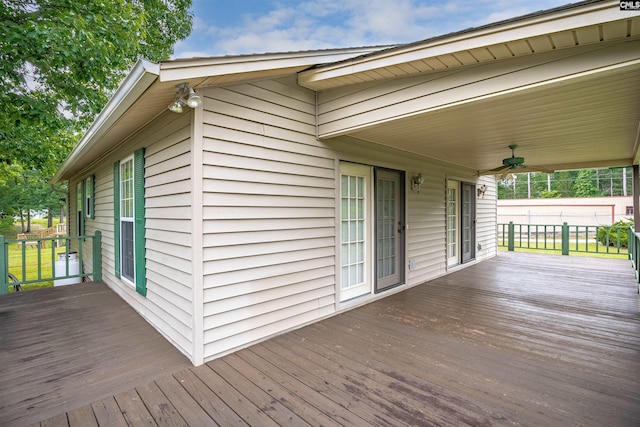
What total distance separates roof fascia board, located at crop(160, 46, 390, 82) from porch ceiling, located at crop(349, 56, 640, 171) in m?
0.86

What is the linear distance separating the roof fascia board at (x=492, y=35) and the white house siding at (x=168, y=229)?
170 cm

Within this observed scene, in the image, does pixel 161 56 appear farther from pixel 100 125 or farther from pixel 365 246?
pixel 365 246

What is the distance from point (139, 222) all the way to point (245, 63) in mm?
2287

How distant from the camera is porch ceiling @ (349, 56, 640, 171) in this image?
254 centimetres

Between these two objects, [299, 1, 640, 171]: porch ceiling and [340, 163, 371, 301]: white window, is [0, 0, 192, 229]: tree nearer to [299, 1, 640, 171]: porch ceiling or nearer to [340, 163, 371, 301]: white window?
[299, 1, 640, 171]: porch ceiling

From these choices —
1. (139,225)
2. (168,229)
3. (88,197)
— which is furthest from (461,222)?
(88,197)

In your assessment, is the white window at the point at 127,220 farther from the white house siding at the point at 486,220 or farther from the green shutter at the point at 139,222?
Answer: the white house siding at the point at 486,220

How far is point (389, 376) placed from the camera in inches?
91.7

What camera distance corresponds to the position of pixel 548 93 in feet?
8.52

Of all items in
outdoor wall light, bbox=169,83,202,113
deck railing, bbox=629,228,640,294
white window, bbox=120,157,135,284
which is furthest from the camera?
deck railing, bbox=629,228,640,294

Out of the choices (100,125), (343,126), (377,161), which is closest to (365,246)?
(377,161)

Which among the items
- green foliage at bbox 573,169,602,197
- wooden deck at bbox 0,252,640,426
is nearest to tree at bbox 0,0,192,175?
wooden deck at bbox 0,252,640,426

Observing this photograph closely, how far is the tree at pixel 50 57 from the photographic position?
450cm

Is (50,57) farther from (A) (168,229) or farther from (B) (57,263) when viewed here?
(A) (168,229)
